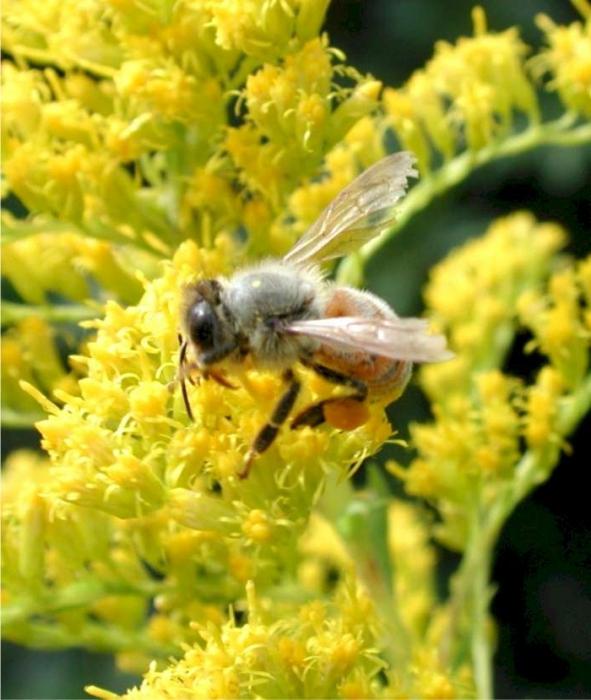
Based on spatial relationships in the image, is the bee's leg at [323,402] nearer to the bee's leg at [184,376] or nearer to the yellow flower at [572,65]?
the bee's leg at [184,376]

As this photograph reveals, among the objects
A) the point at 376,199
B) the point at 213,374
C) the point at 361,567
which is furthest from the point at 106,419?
the point at 361,567

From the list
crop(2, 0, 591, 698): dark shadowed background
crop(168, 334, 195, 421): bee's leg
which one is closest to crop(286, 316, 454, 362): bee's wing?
crop(168, 334, 195, 421): bee's leg

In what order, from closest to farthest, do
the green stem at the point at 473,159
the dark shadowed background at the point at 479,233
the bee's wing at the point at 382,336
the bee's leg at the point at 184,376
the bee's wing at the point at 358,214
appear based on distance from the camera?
the bee's wing at the point at 382,336, the bee's leg at the point at 184,376, the bee's wing at the point at 358,214, the green stem at the point at 473,159, the dark shadowed background at the point at 479,233

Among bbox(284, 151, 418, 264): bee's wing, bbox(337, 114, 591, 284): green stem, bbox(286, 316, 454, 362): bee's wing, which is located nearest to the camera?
bbox(286, 316, 454, 362): bee's wing

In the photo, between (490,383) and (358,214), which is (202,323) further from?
(490,383)

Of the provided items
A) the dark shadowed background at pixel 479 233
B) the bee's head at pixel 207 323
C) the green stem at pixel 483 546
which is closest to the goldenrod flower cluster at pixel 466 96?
the green stem at pixel 483 546

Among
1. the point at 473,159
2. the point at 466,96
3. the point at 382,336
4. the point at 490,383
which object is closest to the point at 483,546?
the point at 490,383

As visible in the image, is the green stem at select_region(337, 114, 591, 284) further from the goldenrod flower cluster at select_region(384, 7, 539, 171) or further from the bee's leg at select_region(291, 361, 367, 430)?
the bee's leg at select_region(291, 361, 367, 430)
